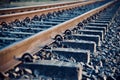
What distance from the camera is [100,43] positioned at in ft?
18.9

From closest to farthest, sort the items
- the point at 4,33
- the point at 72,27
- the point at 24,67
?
the point at 24,67 → the point at 4,33 → the point at 72,27

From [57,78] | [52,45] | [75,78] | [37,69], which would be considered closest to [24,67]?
[37,69]

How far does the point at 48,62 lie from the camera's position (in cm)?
372

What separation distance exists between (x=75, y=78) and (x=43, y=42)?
167 cm

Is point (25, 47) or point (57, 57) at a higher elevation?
point (25, 47)

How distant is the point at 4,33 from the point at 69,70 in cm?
264

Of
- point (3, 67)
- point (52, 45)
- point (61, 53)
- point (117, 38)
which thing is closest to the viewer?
point (3, 67)

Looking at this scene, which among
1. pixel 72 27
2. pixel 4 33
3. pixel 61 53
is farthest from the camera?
pixel 72 27

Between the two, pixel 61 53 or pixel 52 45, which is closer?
pixel 61 53

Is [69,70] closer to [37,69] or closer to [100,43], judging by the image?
[37,69]

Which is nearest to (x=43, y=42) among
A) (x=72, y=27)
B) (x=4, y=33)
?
(x=4, y=33)

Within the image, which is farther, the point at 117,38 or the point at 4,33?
the point at 117,38

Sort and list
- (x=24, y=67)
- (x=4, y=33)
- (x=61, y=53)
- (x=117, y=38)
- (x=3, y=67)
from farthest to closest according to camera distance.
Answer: (x=117, y=38) < (x=4, y=33) < (x=61, y=53) < (x=24, y=67) < (x=3, y=67)

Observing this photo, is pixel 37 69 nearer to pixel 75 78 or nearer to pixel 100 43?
pixel 75 78
